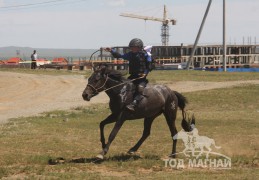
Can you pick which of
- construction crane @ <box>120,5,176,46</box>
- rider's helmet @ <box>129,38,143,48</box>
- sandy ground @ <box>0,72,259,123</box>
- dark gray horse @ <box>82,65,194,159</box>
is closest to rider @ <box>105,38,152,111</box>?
rider's helmet @ <box>129,38,143,48</box>

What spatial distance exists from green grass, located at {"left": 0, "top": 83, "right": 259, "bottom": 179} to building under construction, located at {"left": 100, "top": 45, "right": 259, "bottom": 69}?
68.1 metres

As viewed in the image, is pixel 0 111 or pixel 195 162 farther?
pixel 0 111

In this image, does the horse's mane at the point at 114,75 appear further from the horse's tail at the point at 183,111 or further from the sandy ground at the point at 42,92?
the sandy ground at the point at 42,92

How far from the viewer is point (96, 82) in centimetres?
1316

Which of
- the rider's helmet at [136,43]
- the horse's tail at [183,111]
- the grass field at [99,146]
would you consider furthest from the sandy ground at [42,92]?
the rider's helmet at [136,43]

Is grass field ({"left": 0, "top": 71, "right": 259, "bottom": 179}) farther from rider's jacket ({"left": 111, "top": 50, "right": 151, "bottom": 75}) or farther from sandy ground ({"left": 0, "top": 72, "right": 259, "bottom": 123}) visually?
sandy ground ({"left": 0, "top": 72, "right": 259, "bottom": 123})

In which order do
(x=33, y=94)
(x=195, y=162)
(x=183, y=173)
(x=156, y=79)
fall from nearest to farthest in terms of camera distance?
(x=183, y=173), (x=195, y=162), (x=33, y=94), (x=156, y=79)

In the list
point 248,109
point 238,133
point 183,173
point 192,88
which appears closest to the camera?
point 183,173

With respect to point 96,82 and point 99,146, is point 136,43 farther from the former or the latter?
point 99,146

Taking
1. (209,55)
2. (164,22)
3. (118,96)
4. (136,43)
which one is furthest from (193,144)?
(164,22)

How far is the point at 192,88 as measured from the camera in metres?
39.0

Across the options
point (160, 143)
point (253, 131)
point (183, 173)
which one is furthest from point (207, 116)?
point (183, 173)

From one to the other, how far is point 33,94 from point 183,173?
24.9m

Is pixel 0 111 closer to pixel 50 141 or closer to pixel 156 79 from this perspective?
pixel 50 141
